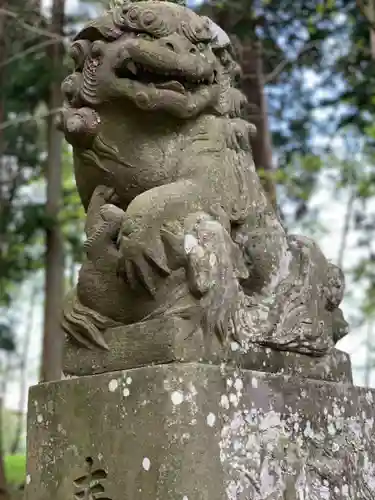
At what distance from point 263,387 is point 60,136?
7.69 m

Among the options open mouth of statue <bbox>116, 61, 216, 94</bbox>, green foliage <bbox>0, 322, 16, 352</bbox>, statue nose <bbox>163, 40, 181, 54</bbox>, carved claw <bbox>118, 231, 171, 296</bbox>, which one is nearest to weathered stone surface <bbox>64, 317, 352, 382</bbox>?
carved claw <bbox>118, 231, 171, 296</bbox>

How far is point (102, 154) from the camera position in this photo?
9.11 ft

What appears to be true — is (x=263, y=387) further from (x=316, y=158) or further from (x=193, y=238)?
(x=316, y=158)

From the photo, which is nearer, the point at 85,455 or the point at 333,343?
the point at 85,455

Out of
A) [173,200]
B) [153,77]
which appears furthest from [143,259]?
[153,77]

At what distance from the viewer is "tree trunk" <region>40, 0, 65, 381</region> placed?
8117 mm

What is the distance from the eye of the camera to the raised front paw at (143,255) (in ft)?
7.96

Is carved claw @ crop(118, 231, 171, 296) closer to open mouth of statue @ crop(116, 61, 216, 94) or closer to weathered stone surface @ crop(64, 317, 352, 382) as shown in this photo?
weathered stone surface @ crop(64, 317, 352, 382)

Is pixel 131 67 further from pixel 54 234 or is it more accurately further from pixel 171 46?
pixel 54 234

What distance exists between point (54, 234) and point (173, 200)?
661 centimetres

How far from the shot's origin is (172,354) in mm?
2318

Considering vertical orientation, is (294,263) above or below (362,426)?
above

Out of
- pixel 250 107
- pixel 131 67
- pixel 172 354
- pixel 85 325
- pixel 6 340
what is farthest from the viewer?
pixel 6 340

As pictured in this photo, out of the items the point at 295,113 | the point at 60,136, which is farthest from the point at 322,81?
the point at 60,136
